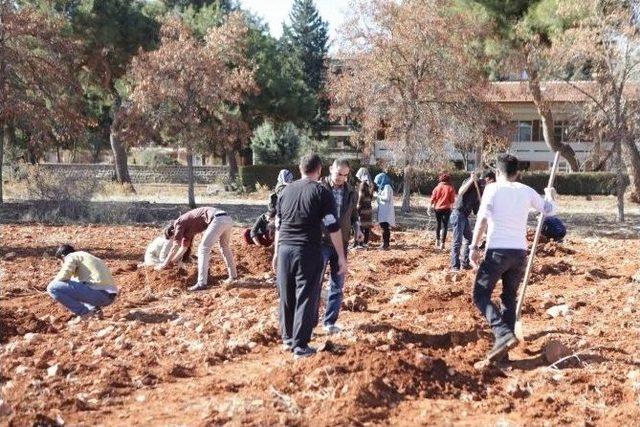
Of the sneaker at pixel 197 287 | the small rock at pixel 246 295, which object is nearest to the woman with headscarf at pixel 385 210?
the sneaker at pixel 197 287

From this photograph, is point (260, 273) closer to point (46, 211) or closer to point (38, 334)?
point (38, 334)

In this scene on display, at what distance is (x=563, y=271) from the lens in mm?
10703

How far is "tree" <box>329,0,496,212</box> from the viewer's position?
2145 centimetres

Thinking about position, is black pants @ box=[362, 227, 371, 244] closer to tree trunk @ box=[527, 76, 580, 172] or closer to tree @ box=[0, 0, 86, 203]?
tree trunk @ box=[527, 76, 580, 172]

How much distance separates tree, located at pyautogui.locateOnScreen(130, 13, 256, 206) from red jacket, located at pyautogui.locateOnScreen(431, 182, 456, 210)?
11.3 m

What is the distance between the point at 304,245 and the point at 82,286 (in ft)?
9.41

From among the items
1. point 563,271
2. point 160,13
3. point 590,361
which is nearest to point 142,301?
point 590,361

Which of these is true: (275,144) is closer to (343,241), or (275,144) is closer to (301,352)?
(343,241)

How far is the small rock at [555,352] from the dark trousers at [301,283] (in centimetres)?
187

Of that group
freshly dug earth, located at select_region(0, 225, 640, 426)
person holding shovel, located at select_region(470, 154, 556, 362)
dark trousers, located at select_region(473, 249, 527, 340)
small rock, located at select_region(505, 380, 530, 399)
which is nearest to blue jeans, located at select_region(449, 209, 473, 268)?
freshly dug earth, located at select_region(0, 225, 640, 426)

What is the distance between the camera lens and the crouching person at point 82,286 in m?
7.55

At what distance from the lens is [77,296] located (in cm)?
761

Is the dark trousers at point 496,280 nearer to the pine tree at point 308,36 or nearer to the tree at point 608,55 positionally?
the tree at point 608,55

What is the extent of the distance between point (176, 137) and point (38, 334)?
670 inches
